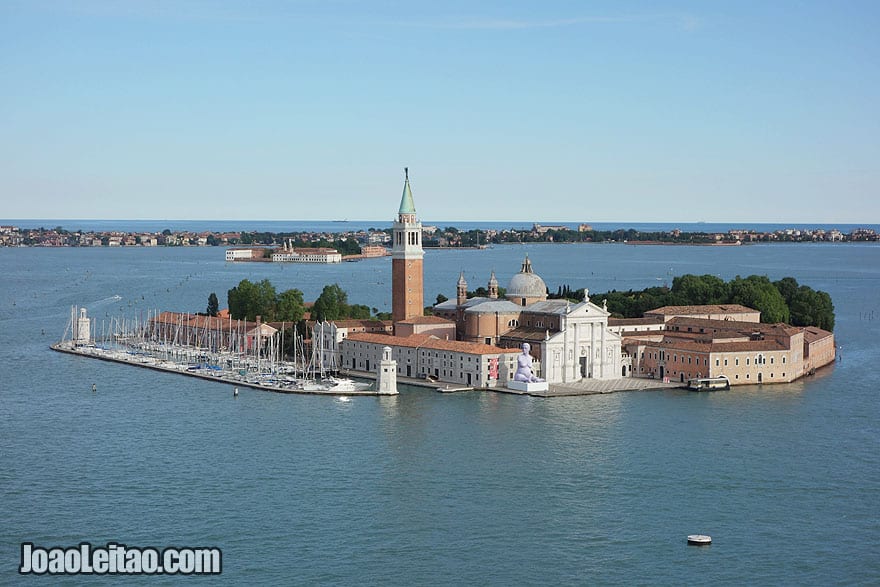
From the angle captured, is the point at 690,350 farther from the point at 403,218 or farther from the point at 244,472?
the point at 244,472

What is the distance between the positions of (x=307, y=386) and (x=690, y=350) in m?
10.4

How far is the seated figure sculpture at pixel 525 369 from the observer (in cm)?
3114

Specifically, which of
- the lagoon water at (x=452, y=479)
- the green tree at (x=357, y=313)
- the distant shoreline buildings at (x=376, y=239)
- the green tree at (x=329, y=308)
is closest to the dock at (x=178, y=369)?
the lagoon water at (x=452, y=479)

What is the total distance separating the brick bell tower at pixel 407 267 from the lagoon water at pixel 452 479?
5859mm

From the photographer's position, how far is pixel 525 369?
3123 cm

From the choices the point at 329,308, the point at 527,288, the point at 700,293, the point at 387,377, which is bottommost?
the point at 387,377

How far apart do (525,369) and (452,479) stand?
33.2ft

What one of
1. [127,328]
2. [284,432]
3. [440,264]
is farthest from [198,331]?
[440,264]

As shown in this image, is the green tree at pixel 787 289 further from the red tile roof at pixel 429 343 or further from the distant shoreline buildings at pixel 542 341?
the red tile roof at pixel 429 343

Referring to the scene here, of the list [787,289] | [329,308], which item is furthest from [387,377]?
[787,289]

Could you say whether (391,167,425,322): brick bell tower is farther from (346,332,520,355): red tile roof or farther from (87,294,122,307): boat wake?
(87,294,122,307): boat wake

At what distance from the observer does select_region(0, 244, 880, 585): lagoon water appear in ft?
56.3

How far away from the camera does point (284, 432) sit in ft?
83.7

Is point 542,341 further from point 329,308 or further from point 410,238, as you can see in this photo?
point 329,308
